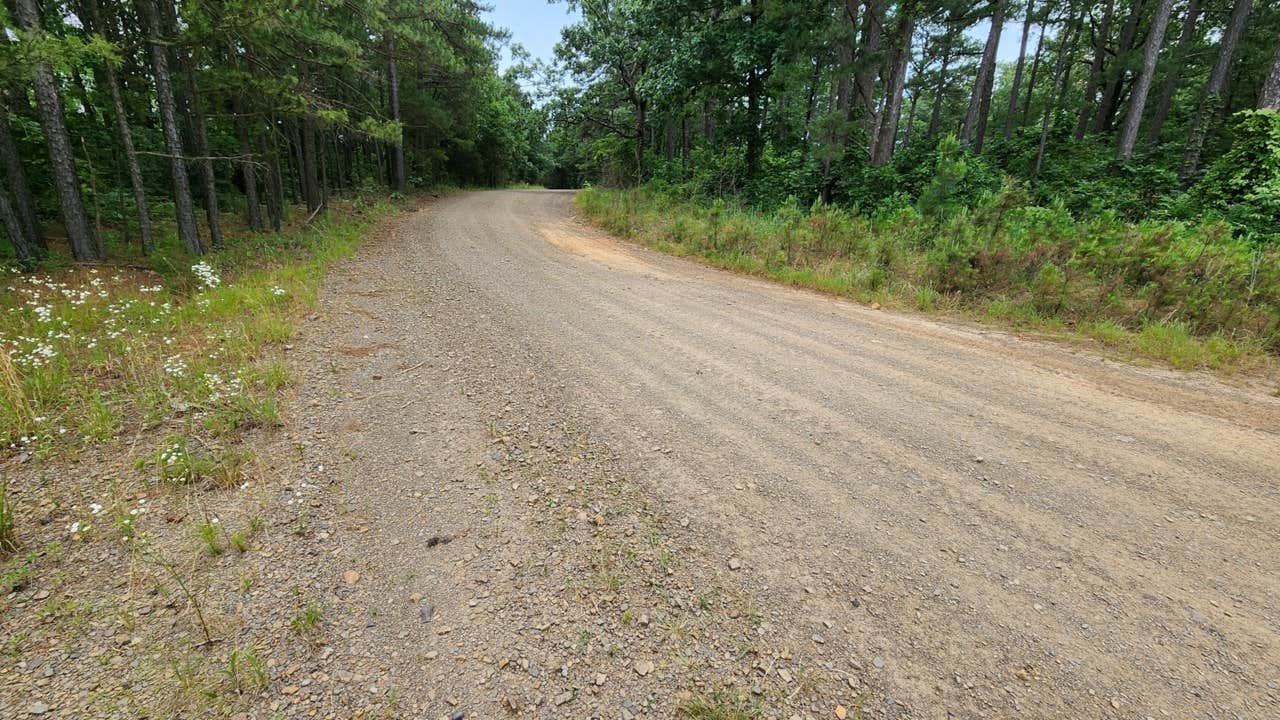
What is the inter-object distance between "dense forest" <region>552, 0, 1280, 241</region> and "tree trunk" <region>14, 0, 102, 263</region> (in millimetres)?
13160

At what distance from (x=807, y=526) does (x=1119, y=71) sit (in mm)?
24948

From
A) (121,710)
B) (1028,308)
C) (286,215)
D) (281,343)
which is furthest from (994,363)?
(286,215)

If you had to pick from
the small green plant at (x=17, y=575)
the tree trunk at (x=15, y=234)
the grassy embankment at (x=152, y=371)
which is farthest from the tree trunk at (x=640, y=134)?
the small green plant at (x=17, y=575)

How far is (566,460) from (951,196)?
977cm

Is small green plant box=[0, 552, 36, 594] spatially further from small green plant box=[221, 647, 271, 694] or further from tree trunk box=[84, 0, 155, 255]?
tree trunk box=[84, 0, 155, 255]


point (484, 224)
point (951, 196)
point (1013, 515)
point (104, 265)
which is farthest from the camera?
point (484, 224)

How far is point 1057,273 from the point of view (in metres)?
6.24

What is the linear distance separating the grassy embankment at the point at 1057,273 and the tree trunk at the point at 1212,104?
749 cm

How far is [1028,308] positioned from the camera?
6.25 metres

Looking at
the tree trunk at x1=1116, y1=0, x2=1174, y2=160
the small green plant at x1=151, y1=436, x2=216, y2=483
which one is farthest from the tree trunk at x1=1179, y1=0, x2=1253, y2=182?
the small green plant at x1=151, y1=436, x2=216, y2=483

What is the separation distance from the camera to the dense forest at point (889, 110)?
32.8 feet

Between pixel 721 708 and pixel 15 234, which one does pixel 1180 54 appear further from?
pixel 15 234

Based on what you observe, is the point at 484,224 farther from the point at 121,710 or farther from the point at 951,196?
the point at 121,710

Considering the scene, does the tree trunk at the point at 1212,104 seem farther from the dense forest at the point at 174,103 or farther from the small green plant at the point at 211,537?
the dense forest at the point at 174,103
